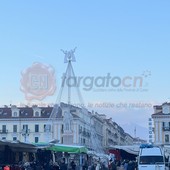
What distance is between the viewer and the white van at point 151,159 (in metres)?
32.1

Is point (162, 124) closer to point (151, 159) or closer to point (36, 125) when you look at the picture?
point (36, 125)

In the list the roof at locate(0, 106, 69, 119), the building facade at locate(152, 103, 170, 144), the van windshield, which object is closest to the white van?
the van windshield

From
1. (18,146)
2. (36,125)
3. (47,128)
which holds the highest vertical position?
(36,125)

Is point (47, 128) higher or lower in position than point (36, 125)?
lower

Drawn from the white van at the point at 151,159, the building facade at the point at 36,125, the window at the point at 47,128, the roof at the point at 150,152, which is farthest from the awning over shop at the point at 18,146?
the window at the point at 47,128

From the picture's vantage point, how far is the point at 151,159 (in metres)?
32.6

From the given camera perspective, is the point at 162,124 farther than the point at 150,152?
Yes

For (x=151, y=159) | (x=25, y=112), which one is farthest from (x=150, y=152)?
(x=25, y=112)

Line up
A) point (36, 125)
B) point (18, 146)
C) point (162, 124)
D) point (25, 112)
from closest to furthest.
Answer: point (18, 146) → point (36, 125) → point (25, 112) → point (162, 124)

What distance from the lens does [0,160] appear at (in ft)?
86.5

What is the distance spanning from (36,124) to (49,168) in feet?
217

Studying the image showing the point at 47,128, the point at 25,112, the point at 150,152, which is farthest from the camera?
the point at 25,112

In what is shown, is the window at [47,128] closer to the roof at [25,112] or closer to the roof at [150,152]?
the roof at [25,112]

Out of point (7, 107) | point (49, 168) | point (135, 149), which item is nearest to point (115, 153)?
point (135, 149)
